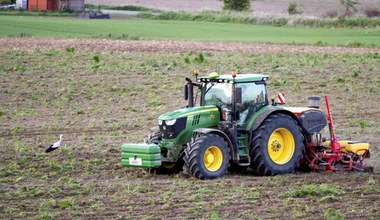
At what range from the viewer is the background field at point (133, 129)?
1371 centimetres

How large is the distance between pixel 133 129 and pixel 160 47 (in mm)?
19948

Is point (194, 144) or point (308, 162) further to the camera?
point (308, 162)

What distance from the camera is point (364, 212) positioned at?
525 inches

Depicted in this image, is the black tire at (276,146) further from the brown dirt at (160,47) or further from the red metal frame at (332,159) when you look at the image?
the brown dirt at (160,47)

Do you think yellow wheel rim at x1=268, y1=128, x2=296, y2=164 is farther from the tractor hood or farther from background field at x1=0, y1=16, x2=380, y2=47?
background field at x1=0, y1=16, x2=380, y2=47

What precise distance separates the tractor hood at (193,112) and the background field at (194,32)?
32.9m

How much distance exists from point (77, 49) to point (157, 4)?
6837cm

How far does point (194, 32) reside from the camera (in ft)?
199

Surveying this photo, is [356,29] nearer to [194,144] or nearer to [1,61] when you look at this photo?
[1,61]

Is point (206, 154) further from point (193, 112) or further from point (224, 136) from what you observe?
point (193, 112)

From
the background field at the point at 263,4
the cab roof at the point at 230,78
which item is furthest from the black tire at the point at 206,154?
the background field at the point at 263,4

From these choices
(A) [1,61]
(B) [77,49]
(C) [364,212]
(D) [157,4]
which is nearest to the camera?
(C) [364,212]

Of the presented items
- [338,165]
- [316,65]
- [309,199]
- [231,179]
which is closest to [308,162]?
[338,165]

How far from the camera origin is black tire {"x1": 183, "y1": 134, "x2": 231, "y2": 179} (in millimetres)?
15734
